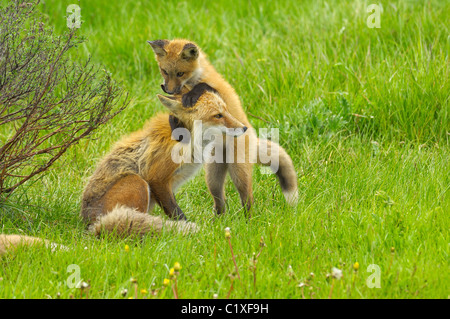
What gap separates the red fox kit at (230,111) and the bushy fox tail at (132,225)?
2.69ft

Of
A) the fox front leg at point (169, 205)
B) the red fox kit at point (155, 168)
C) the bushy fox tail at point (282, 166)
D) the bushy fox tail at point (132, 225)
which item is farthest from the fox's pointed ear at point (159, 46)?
the bushy fox tail at point (132, 225)

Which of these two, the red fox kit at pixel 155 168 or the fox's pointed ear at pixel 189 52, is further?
the fox's pointed ear at pixel 189 52

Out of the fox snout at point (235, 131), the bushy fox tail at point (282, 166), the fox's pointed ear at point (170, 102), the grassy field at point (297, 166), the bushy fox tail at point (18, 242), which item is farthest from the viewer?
the bushy fox tail at point (282, 166)

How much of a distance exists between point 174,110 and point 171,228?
3.80ft

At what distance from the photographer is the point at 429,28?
7.83 metres

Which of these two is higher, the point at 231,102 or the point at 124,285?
the point at 231,102

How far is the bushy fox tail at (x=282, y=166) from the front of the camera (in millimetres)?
5621

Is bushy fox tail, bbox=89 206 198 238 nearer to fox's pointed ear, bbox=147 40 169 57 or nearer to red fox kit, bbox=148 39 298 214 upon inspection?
red fox kit, bbox=148 39 298 214

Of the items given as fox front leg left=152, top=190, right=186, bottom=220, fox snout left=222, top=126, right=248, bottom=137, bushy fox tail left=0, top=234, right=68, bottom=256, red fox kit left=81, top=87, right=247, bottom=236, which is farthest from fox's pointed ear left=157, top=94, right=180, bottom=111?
bushy fox tail left=0, top=234, right=68, bottom=256

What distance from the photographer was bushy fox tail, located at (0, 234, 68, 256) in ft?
14.5

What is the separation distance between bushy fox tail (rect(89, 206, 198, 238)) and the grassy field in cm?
10

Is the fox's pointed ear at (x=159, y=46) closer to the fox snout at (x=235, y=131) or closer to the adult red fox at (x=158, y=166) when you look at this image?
the adult red fox at (x=158, y=166)

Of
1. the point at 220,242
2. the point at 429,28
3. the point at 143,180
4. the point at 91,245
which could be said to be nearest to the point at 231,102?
the point at 143,180
